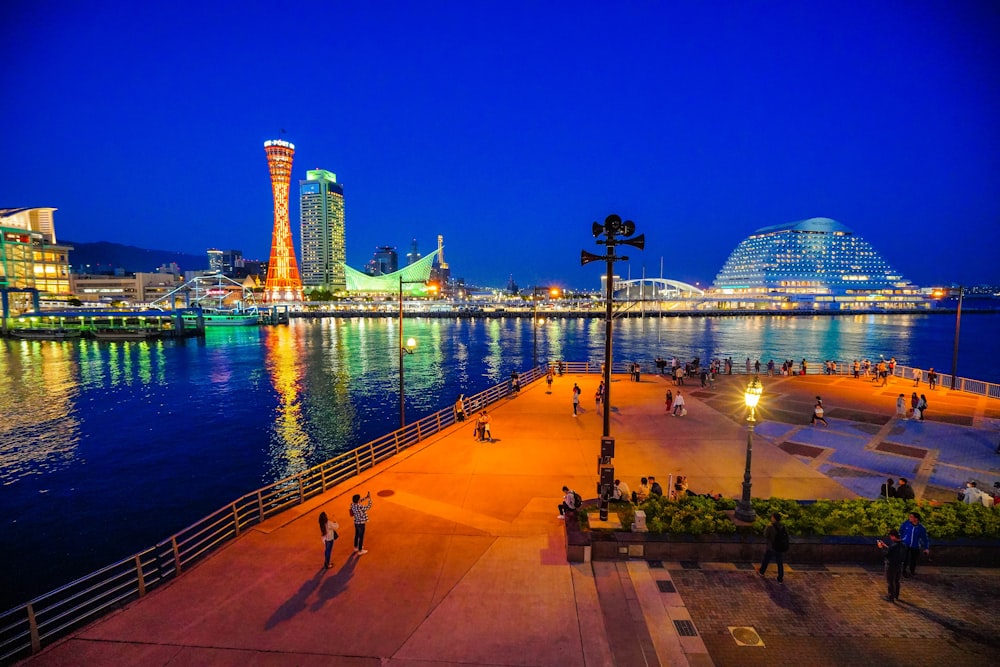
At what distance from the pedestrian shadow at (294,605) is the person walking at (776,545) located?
8.29 meters

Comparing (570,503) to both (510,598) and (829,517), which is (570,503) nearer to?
(510,598)

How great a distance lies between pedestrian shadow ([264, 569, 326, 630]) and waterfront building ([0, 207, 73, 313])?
128 m

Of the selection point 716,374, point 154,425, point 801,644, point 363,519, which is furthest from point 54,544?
point 716,374

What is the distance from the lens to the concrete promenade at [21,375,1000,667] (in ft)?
23.9

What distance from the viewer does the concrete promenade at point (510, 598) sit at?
7.28 meters

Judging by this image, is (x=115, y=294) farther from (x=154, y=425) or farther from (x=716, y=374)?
(x=716, y=374)

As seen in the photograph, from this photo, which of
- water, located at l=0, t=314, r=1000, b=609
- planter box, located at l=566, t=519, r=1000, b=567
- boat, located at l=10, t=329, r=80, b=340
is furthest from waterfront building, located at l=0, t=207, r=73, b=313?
planter box, located at l=566, t=519, r=1000, b=567

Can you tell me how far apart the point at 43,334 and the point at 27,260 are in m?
29.6

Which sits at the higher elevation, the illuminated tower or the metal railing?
the illuminated tower

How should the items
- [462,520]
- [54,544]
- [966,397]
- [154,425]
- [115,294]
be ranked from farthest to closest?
[115,294]
[154,425]
[966,397]
[54,544]
[462,520]

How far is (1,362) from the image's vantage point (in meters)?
59.8

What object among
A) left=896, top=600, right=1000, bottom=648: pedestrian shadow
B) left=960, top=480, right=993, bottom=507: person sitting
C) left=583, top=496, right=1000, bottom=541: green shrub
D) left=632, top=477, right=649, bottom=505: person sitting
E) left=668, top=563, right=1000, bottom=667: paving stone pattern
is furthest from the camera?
left=632, top=477, right=649, bottom=505: person sitting

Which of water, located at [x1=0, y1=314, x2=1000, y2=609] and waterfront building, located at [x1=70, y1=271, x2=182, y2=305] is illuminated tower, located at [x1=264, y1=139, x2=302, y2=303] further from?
water, located at [x1=0, y1=314, x2=1000, y2=609]

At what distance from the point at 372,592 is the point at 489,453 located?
7715mm
